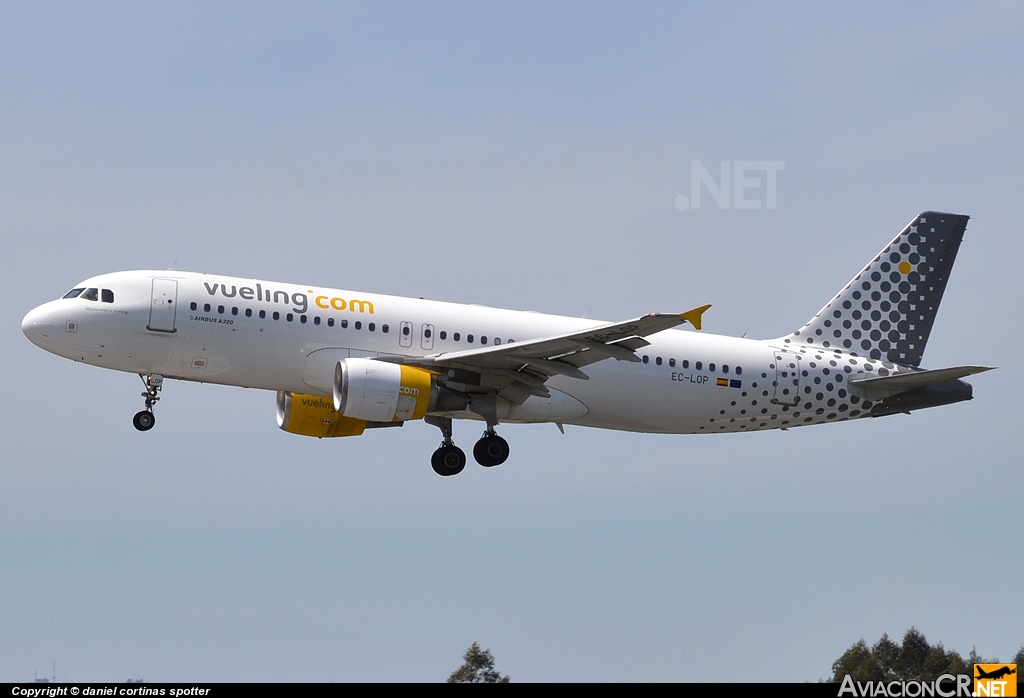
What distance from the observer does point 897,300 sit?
140 ft

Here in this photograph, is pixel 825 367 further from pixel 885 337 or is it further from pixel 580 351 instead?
pixel 580 351

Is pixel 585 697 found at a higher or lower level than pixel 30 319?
lower

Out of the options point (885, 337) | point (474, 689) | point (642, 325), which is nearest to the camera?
point (474, 689)

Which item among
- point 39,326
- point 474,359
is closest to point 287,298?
point 474,359

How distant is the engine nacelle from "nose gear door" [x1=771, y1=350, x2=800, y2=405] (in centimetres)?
1016

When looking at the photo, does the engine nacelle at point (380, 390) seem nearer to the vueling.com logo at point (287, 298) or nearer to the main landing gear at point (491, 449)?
the vueling.com logo at point (287, 298)

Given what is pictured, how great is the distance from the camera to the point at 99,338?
116 feet

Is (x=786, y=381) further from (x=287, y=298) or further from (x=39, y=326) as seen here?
(x=39, y=326)

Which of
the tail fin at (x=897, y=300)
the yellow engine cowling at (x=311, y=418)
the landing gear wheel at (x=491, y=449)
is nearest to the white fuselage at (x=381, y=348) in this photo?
the landing gear wheel at (x=491, y=449)

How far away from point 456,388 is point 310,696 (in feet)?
41.5

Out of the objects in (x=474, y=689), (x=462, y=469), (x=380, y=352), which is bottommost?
(x=474, y=689)

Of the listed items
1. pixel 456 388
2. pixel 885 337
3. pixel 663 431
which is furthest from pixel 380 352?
pixel 885 337

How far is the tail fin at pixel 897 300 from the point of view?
41719 millimetres

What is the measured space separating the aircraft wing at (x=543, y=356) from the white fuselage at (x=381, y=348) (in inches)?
31.5
